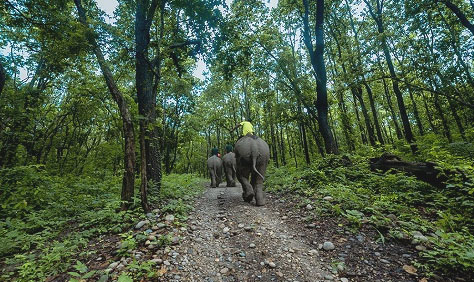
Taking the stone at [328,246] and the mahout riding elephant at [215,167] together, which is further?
the mahout riding elephant at [215,167]

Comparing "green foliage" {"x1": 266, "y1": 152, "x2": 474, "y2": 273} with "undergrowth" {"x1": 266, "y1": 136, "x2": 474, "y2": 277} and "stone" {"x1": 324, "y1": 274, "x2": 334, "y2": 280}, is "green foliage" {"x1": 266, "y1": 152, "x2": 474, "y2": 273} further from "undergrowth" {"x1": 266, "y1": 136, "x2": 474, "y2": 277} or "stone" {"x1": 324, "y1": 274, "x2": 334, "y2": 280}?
"stone" {"x1": 324, "y1": 274, "x2": 334, "y2": 280}

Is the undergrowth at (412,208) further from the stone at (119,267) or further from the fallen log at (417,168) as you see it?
the stone at (119,267)

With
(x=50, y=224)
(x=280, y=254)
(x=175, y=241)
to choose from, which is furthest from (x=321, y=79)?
(x=50, y=224)

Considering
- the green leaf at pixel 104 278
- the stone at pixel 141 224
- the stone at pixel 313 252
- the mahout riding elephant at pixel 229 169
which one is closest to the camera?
the green leaf at pixel 104 278

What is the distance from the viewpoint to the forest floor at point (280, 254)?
267 centimetres

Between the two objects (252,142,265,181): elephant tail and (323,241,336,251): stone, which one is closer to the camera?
(323,241,336,251): stone

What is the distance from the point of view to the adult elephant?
598 centimetres

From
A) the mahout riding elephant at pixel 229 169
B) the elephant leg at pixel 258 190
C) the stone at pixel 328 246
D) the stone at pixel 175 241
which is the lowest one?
the stone at pixel 328 246

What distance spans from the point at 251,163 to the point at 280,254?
3142 millimetres

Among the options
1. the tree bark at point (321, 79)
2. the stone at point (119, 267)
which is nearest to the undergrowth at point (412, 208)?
the tree bark at point (321, 79)

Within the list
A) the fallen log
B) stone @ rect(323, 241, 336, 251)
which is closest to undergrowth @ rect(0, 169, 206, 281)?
stone @ rect(323, 241, 336, 251)

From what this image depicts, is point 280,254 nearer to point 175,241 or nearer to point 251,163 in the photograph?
point 175,241

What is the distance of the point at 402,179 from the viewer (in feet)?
18.0

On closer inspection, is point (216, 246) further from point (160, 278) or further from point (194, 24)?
point (194, 24)
